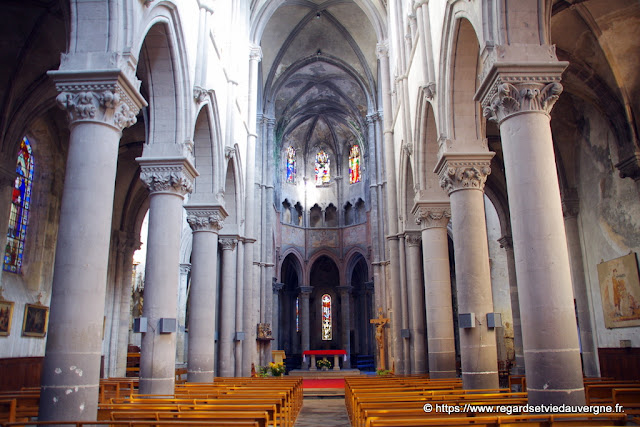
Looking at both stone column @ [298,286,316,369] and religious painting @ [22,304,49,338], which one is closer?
religious painting @ [22,304,49,338]

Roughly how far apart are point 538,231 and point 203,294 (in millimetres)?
9365

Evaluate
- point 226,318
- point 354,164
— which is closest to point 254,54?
point 226,318

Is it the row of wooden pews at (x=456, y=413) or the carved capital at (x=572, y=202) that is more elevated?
the carved capital at (x=572, y=202)

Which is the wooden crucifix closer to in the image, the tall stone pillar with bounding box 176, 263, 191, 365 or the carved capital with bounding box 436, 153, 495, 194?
the tall stone pillar with bounding box 176, 263, 191, 365

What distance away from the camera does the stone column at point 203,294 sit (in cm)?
1402

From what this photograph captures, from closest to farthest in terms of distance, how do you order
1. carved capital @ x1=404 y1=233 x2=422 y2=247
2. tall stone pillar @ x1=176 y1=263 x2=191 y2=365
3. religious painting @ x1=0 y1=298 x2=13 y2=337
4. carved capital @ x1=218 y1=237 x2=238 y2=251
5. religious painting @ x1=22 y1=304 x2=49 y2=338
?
religious painting @ x1=0 y1=298 x2=13 y2=337
religious painting @ x1=22 y1=304 x2=49 y2=338
carved capital @ x1=218 y1=237 x2=238 y2=251
carved capital @ x1=404 y1=233 x2=422 y2=247
tall stone pillar @ x1=176 y1=263 x2=191 y2=365

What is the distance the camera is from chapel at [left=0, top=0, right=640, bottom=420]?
7.39 metres

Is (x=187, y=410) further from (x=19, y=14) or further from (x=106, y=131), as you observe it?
(x=19, y=14)

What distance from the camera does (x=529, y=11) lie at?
8.11 metres

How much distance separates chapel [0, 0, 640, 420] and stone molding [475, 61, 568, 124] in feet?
0.08

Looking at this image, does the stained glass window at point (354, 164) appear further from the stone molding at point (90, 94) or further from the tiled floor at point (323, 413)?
the stone molding at point (90, 94)

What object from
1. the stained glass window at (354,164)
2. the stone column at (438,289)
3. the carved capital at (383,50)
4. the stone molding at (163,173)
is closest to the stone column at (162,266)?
the stone molding at (163,173)

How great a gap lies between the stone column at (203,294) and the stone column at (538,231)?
29.2 feet

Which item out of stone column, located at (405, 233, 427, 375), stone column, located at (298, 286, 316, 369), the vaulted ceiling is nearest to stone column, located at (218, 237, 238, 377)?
stone column, located at (405, 233, 427, 375)
